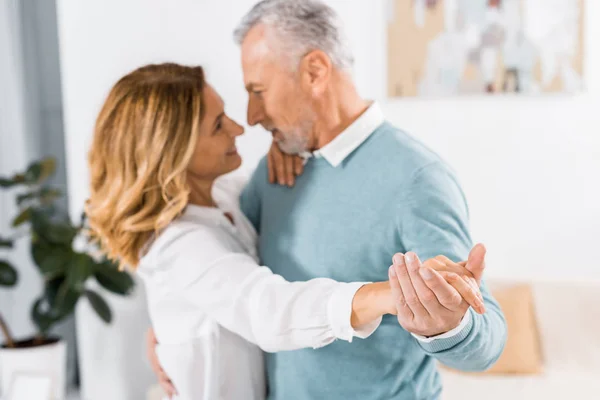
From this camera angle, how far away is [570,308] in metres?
1.77

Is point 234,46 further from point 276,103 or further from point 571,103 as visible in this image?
point 571,103

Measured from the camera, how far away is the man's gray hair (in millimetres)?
750

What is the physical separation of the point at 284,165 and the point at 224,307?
20 cm

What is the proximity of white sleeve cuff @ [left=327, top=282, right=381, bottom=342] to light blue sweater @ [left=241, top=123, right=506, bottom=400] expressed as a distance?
0.08 meters

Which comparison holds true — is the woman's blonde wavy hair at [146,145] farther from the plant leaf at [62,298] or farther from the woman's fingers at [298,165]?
the plant leaf at [62,298]

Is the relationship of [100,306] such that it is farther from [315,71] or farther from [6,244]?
[315,71]

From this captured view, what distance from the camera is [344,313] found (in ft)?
2.14

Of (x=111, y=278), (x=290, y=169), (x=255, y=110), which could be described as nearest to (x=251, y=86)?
(x=255, y=110)

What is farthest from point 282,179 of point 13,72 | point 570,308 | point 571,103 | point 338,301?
point 13,72

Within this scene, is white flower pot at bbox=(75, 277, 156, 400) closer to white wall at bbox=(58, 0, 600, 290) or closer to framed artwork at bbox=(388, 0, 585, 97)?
white wall at bbox=(58, 0, 600, 290)

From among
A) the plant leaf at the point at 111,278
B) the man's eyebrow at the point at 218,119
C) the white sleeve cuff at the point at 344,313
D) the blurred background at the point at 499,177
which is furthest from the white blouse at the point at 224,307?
the plant leaf at the point at 111,278

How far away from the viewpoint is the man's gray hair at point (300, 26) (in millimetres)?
750

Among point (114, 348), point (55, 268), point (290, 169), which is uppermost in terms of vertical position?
point (290, 169)

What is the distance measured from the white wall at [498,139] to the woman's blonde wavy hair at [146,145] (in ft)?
1.28
